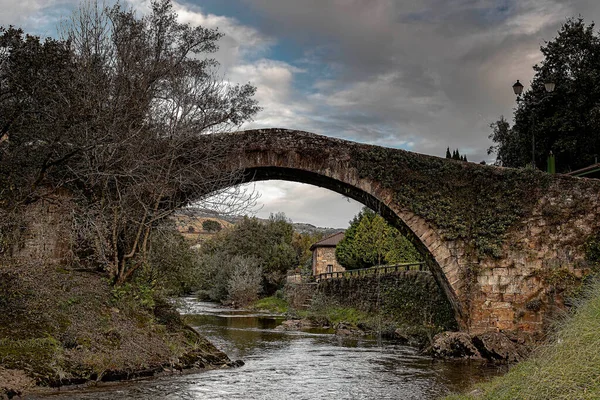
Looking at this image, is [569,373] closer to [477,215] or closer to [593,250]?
[477,215]

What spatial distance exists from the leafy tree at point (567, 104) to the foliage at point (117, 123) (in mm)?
17358

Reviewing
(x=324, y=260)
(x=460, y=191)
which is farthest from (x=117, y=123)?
(x=324, y=260)

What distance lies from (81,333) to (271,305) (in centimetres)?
2447

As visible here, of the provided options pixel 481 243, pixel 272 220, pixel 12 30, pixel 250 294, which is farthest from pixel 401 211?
pixel 272 220

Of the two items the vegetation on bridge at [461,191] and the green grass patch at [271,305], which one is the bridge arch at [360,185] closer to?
the vegetation on bridge at [461,191]

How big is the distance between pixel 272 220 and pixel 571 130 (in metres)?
22.2

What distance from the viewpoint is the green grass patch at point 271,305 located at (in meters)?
Result: 31.1

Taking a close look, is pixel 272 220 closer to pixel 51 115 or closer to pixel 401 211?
pixel 401 211

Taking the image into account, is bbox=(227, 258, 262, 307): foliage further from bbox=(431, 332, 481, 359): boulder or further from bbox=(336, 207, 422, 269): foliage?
bbox=(431, 332, 481, 359): boulder

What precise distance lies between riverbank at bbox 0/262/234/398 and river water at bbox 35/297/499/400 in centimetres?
43

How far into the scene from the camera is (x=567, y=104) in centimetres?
2655

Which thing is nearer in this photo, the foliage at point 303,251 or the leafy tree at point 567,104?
the leafy tree at point 567,104

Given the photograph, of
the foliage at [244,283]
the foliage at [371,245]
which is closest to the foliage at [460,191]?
the foliage at [371,245]

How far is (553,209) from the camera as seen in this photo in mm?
13477
